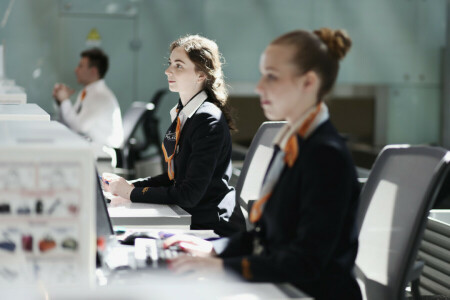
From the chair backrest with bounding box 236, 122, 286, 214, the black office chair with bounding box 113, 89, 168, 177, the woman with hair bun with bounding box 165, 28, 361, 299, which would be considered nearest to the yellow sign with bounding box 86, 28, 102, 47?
the black office chair with bounding box 113, 89, 168, 177

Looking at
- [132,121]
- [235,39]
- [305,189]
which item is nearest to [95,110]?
[132,121]

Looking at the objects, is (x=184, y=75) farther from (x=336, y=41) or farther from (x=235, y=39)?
(x=235, y=39)

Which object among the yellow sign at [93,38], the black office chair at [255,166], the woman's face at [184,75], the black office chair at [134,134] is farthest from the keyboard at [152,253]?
the yellow sign at [93,38]

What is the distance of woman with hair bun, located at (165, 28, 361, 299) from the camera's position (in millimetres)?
1380

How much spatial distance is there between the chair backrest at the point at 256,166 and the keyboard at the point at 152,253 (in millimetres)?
1136

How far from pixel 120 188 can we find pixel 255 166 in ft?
2.15

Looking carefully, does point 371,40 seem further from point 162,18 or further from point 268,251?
point 268,251

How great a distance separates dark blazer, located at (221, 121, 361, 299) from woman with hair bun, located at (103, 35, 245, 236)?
3.46ft

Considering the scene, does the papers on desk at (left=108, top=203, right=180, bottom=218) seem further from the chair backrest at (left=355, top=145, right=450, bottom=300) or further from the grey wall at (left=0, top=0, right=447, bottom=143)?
the grey wall at (left=0, top=0, right=447, bottom=143)

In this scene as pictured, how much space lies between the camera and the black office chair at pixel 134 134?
6113 millimetres

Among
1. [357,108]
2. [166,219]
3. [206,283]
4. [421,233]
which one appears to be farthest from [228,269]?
[357,108]

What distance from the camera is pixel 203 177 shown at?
2535mm

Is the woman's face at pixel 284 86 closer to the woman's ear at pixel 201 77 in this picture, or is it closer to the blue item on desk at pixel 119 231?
the blue item on desk at pixel 119 231

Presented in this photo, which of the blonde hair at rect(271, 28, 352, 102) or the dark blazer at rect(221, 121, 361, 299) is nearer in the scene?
the dark blazer at rect(221, 121, 361, 299)
